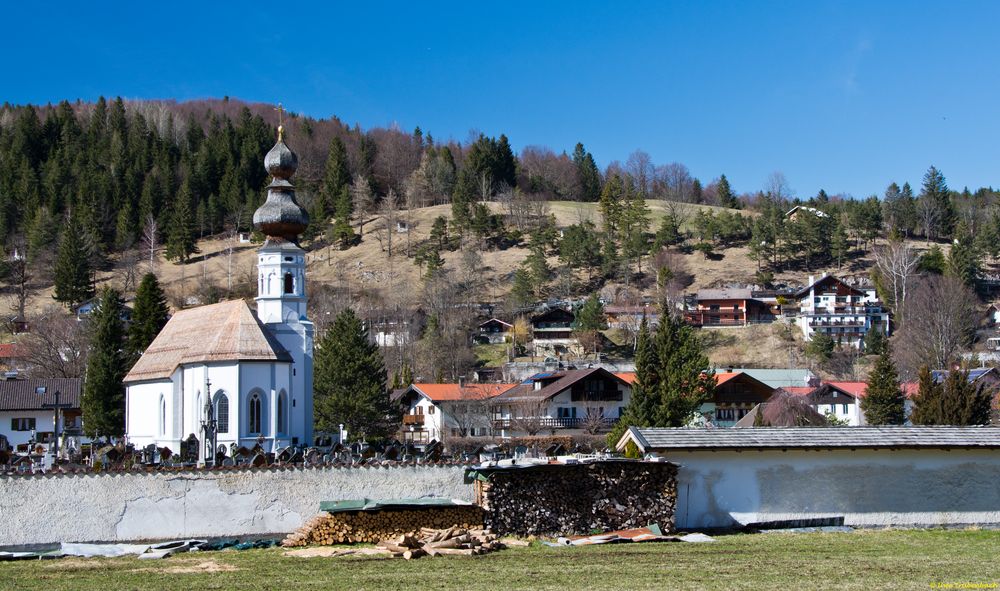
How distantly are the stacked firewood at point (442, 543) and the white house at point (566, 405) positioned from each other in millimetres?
38639

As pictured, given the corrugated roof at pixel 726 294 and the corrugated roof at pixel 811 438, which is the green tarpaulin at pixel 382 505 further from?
the corrugated roof at pixel 726 294

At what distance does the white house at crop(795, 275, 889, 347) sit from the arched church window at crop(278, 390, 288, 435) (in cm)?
5935

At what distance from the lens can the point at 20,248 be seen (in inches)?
4520

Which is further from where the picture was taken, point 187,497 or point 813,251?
point 813,251

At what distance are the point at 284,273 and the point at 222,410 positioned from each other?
657 centimetres

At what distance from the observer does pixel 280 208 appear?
45.2m

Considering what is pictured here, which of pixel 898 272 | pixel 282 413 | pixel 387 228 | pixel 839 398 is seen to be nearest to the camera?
pixel 282 413

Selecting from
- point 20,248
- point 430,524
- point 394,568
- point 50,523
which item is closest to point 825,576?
point 394,568

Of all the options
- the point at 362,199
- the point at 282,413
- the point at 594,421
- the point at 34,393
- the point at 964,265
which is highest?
the point at 362,199

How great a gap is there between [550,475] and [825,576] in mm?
8881

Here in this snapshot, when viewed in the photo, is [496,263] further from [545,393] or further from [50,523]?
[50,523]

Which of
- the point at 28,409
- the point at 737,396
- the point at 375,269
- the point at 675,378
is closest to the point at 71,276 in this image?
the point at 375,269

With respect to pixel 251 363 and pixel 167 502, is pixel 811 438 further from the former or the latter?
pixel 251 363

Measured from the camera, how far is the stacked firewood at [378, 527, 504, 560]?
22.0 meters
